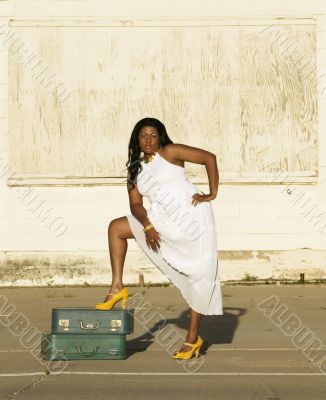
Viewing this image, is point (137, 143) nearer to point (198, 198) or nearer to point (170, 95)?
point (198, 198)

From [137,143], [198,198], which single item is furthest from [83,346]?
[137,143]

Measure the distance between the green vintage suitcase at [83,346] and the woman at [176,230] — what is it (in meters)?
0.30

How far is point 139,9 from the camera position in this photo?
1495cm

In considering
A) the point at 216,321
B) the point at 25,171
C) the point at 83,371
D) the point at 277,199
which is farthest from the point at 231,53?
the point at 83,371

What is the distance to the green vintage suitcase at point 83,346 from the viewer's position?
8.69 m

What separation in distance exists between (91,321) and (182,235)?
100 cm

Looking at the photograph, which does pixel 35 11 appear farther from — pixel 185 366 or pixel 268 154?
pixel 185 366

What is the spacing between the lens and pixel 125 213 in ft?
48.8

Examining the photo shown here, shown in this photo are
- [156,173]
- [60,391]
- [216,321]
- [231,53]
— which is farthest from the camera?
[231,53]

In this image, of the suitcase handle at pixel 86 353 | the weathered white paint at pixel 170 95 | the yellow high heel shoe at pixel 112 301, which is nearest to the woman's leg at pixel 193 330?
the yellow high heel shoe at pixel 112 301

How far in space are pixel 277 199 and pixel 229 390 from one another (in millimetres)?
7739

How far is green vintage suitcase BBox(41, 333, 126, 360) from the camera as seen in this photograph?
8.69m

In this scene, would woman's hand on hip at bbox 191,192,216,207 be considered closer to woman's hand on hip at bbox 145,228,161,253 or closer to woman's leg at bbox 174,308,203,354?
woman's hand on hip at bbox 145,228,161,253

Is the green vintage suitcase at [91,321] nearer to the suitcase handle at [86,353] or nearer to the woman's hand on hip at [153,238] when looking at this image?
the suitcase handle at [86,353]
